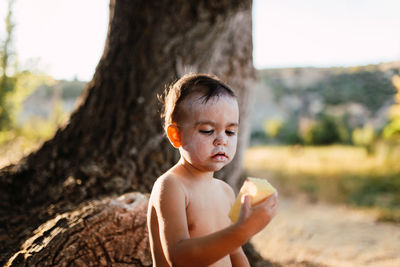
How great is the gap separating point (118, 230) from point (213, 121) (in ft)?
3.39

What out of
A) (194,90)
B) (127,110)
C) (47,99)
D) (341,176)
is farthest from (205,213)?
(47,99)

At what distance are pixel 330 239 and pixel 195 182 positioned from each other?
3.58 meters

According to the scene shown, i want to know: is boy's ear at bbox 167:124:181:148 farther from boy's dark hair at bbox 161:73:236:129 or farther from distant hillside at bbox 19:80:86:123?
distant hillside at bbox 19:80:86:123

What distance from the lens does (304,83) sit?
26766 mm

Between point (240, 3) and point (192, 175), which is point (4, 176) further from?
point (240, 3)

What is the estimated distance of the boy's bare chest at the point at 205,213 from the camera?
5.27 feet

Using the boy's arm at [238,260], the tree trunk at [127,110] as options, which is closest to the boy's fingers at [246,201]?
the boy's arm at [238,260]

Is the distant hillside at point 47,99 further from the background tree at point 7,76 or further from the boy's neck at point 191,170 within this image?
the boy's neck at point 191,170

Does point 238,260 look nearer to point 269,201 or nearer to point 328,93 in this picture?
point 269,201

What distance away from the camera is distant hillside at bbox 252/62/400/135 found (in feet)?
70.7

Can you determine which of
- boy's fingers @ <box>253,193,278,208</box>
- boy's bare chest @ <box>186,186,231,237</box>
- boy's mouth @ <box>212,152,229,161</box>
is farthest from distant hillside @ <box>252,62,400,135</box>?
boy's fingers @ <box>253,193,278,208</box>

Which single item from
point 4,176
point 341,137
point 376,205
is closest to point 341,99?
point 341,137

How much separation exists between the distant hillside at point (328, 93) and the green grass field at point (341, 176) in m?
11.0

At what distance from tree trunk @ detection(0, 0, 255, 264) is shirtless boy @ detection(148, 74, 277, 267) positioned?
126cm
